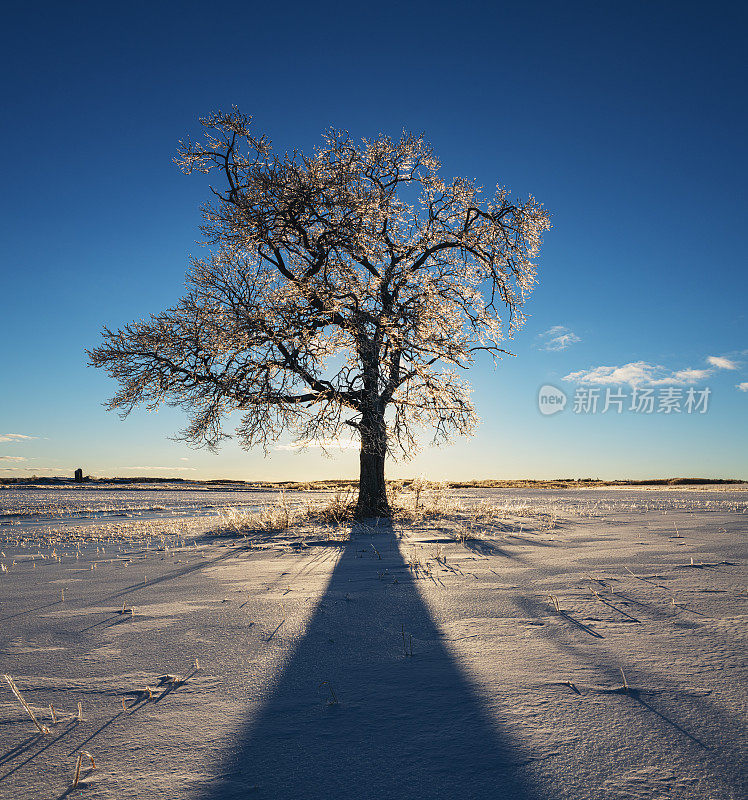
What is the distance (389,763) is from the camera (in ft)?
6.23

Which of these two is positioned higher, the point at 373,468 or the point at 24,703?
the point at 373,468

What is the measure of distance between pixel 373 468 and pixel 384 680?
33.8 ft

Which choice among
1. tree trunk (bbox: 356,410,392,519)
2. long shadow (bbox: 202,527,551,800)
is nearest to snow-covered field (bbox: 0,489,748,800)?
long shadow (bbox: 202,527,551,800)

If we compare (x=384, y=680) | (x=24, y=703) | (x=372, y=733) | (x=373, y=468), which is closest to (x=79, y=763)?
(x=24, y=703)

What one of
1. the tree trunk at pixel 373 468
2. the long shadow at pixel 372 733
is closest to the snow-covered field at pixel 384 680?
the long shadow at pixel 372 733

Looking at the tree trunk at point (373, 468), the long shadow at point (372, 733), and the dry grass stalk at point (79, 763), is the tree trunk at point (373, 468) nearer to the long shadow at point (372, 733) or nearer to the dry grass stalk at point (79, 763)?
the long shadow at point (372, 733)

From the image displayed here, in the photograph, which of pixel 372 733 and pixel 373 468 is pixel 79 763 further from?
pixel 373 468

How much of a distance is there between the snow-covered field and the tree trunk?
21.7 feet

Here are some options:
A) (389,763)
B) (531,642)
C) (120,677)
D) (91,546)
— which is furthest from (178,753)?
(91,546)

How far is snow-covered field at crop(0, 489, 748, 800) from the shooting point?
6.02ft

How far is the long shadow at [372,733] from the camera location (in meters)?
1.77

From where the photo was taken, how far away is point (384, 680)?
2674mm

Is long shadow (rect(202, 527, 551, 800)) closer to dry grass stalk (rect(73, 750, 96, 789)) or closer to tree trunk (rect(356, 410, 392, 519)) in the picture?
dry grass stalk (rect(73, 750, 96, 789))

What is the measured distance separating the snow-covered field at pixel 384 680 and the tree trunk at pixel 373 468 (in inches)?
261
